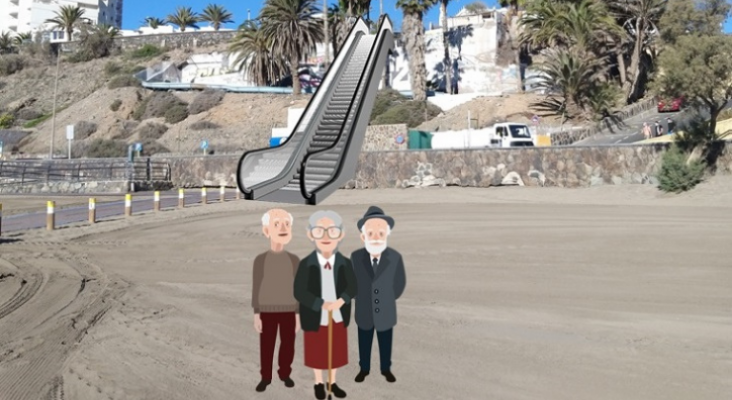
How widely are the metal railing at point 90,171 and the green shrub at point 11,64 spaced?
58451 millimetres

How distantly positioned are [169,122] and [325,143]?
4241cm

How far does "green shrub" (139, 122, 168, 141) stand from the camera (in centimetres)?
4925

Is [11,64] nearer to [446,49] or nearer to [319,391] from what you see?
[446,49]

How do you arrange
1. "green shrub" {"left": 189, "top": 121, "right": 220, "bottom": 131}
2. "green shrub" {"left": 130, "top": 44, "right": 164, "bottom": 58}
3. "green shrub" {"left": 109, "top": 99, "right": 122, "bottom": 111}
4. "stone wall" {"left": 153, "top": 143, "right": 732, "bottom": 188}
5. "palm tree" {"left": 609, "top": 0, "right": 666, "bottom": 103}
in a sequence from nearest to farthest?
"stone wall" {"left": 153, "top": 143, "right": 732, "bottom": 188} → "palm tree" {"left": 609, "top": 0, "right": 666, "bottom": 103} → "green shrub" {"left": 189, "top": 121, "right": 220, "bottom": 131} → "green shrub" {"left": 109, "top": 99, "right": 122, "bottom": 111} → "green shrub" {"left": 130, "top": 44, "right": 164, "bottom": 58}

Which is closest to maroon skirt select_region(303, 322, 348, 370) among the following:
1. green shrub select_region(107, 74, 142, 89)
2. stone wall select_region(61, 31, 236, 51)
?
green shrub select_region(107, 74, 142, 89)

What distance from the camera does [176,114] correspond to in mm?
53031

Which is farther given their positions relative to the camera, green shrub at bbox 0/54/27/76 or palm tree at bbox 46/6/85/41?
palm tree at bbox 46/6/85/41

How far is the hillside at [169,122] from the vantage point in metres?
43.8

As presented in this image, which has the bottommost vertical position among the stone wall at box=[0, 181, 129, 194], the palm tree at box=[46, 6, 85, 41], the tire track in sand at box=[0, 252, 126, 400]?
the tire track in sand at box=[0, 252, 126, 400]

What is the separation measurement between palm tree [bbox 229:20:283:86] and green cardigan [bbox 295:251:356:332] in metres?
53.7

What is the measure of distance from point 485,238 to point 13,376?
30.2 feet

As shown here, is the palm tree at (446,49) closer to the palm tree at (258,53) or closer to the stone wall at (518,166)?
the palm tree at (258,53)

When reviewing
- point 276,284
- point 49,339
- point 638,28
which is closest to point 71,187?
point 49,339

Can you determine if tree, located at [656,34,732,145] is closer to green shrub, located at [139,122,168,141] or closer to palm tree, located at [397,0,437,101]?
palm tree, located at [397,0,437,101]
